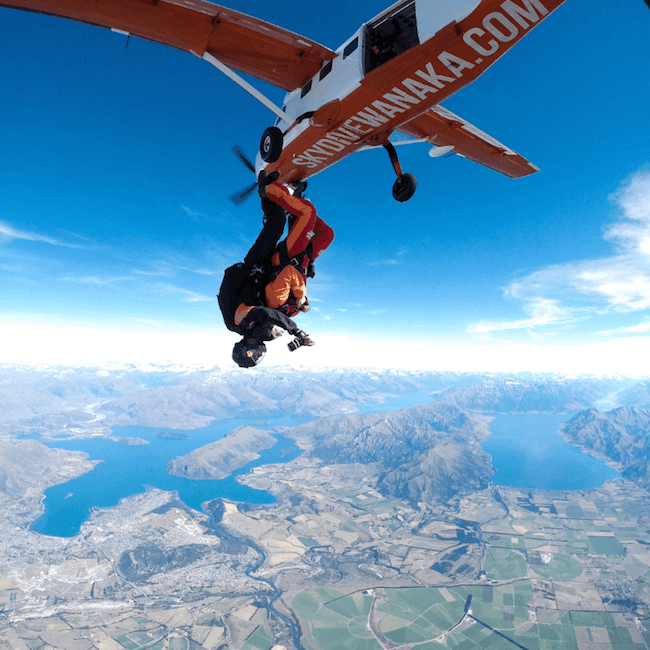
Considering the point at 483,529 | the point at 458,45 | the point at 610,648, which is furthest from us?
the point at 483,529

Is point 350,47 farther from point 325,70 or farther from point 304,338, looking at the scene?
point 304,338

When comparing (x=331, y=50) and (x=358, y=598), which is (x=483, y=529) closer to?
(x=358, y=598)

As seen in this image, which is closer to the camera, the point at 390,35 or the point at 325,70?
the point at 390,35

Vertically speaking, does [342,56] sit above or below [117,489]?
above

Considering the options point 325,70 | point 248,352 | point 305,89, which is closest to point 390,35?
point 325,70

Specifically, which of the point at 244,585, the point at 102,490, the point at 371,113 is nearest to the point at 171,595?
the point at 244,585

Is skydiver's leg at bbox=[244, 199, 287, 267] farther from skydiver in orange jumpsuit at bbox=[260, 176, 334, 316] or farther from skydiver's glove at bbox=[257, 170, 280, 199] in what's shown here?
skydiver's glove at bbox=[257, 170, 280, 199]

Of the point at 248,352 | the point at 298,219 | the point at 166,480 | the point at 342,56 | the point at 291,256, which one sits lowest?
the point at 166,480

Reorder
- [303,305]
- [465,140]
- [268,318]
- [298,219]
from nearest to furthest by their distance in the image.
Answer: [268,318] < [298,219] < [303,305] < [465,140]
